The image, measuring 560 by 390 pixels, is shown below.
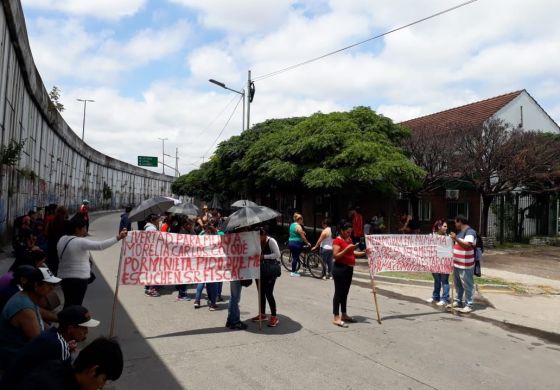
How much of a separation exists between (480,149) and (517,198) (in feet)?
18.4

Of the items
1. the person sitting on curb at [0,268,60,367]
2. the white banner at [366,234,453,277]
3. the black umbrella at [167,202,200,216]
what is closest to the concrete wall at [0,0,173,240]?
the black umbrella at [167,202,200,216]

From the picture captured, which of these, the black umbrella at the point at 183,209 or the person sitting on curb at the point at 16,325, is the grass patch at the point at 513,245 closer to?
the black umbrella at the point at 183,209

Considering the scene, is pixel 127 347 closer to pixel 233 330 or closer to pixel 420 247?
pixel 233 330

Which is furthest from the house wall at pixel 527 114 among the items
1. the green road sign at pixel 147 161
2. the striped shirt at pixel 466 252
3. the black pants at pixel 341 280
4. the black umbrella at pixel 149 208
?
the green road sign at pixel 147 161

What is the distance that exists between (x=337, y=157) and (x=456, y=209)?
37.4 feet

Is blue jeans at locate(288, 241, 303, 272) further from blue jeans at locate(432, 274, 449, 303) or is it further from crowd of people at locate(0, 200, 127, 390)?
crowd of people at locate(0, 200, 127, 390)

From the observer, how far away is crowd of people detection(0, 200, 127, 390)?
2385 millimetres

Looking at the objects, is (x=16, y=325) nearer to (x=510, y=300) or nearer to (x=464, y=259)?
(x=464, y=259)

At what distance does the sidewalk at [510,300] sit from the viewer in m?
7.71

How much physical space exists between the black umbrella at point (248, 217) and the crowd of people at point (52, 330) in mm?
1890

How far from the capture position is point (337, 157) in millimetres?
16828

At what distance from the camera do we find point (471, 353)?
609 cm

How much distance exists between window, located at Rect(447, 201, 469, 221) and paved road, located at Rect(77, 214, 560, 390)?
17276 millimetres

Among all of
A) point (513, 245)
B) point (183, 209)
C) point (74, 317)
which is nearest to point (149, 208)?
point (183, 209)
